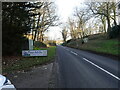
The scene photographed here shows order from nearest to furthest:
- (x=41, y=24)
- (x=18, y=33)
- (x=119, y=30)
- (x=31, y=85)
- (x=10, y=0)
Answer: (x=31, y=85) → (x=10, y=0) → (x=18, y=33) → (x=119, y=30) → (x=41, y=24)

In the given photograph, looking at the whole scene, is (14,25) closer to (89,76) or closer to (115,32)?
(89,76)

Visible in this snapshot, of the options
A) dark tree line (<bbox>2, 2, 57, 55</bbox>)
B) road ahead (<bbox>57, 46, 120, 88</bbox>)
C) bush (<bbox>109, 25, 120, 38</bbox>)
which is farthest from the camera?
bush (<bbox>109, 25, 120, 38</bbox>)

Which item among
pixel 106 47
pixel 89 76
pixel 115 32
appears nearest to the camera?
pixel 89 76

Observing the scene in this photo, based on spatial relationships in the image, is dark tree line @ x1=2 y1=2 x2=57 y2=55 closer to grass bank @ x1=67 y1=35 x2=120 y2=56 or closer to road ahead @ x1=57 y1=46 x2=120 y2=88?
road ahead @ x1=57 y1=46 x2=120 y2=88

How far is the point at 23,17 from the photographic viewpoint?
1483 cm

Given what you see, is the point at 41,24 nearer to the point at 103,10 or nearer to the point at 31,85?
the point at 103,10

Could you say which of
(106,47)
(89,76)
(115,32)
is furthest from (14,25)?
(115,32)

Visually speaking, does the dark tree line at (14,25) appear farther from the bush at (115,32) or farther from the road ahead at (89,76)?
the bush at (115,32)

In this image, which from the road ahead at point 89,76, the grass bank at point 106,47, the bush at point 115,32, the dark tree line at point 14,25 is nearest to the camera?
the road ahead at point 89,76

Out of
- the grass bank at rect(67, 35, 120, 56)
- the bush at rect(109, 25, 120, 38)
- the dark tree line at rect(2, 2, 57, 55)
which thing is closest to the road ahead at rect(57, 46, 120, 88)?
the grass bank at rect(67, 35, 120, 56)

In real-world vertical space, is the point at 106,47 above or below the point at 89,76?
above

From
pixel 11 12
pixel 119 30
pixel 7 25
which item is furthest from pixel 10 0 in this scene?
pixel 119 30

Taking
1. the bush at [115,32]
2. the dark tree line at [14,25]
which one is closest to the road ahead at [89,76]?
the dark tree line at [14,25]

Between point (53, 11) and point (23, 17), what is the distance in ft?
73.6
